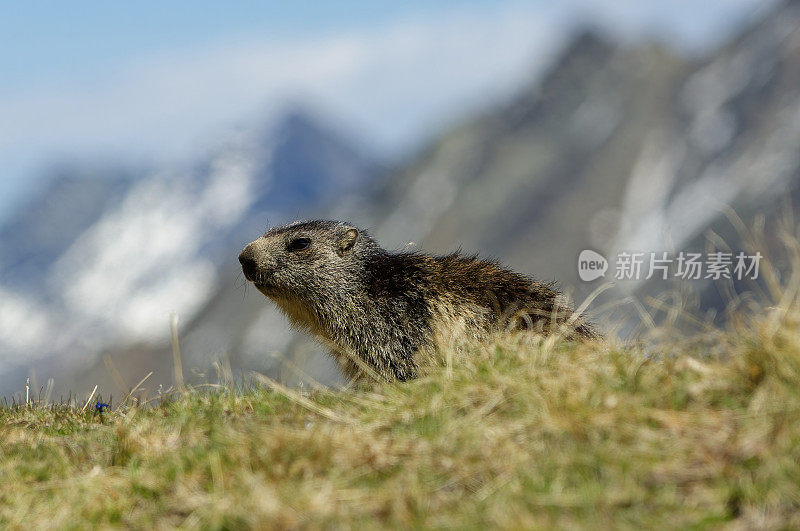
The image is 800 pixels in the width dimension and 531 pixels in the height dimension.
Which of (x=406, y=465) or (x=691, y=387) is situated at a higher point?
(x=691, y=387)

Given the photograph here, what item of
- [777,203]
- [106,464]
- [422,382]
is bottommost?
[106,464]

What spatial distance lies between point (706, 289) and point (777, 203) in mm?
28296

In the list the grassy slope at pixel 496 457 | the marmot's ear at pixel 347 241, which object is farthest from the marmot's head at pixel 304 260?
the grassy slope at pixel 496 457

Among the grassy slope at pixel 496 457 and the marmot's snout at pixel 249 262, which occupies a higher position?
the marmot's snout at pixel 249 262

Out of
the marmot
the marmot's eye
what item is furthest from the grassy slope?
the marmot's eye

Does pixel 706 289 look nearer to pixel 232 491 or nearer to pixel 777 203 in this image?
pixel 777 203

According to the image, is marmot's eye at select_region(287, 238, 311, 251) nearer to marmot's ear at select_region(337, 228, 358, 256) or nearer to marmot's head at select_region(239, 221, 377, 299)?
marmot's head at select_region(239, 221, 377, 299)

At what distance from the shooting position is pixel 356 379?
1042 centimetres

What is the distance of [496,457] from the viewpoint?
5.48 metres

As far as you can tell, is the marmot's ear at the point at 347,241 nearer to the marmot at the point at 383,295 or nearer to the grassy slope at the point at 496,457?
the marmot at the point at 383,295

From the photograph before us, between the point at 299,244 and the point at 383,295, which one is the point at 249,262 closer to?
the point at 299,244

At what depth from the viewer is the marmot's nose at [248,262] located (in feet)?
37.6

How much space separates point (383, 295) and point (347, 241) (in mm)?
1233

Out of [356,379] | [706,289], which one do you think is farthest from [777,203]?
[356,379]
